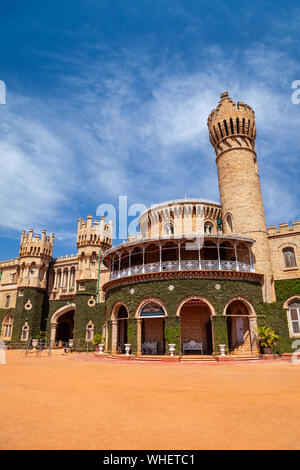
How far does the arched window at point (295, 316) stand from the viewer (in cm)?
2391

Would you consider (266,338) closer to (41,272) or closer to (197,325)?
(197,325)

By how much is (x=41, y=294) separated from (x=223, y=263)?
2663 cm

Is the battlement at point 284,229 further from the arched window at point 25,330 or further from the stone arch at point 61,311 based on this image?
the arched window at point 25,330

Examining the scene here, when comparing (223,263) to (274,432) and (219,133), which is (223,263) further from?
(274,432)

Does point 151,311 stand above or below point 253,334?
above

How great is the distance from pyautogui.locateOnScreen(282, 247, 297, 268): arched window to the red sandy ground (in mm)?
16198

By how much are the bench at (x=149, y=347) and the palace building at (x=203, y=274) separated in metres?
0.08

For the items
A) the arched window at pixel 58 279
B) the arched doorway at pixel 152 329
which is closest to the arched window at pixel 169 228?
the arched doorway at pixel 152 329

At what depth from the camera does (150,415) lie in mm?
6719

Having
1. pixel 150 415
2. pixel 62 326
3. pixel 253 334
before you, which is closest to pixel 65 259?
pixel 62 326

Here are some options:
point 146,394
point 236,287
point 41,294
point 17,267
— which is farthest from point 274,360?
point 17,267

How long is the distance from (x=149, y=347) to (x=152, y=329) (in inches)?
89.0

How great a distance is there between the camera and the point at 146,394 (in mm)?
9109

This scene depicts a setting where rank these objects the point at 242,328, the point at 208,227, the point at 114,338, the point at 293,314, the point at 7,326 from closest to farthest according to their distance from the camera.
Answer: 1. the point at 293,314
2. the point at 242,328
3. the point at 114,338
4. the point at 208,227
5. the point at 7,326
